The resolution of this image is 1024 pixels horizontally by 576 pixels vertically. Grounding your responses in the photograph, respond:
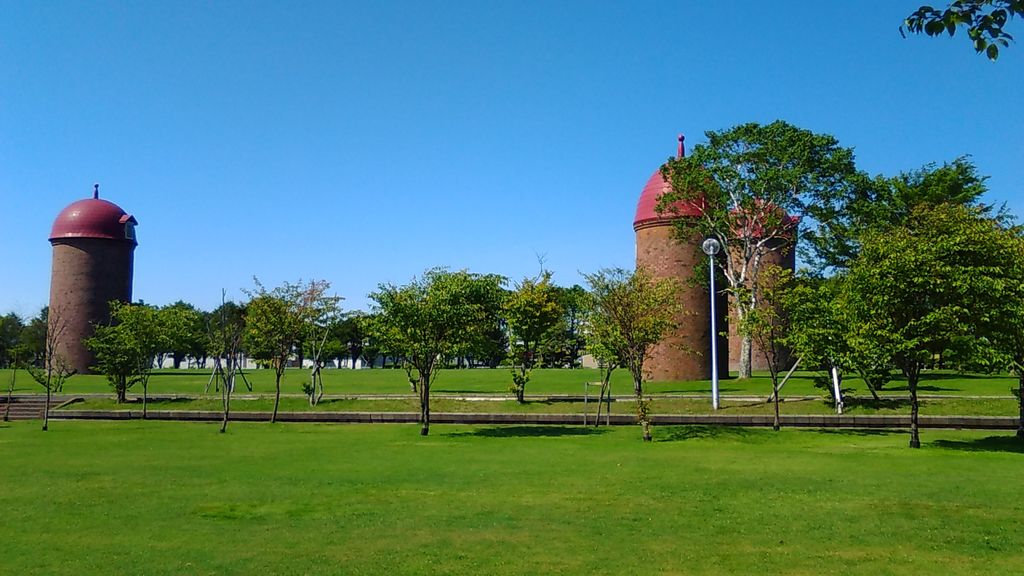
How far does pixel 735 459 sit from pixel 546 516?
8.21m

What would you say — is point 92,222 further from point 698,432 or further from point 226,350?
point 698,432

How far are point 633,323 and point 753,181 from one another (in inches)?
729

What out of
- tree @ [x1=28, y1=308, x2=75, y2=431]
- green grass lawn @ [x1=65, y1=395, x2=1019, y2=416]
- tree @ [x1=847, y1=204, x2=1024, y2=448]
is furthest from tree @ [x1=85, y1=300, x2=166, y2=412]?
tree @ [x1=847, y1=204, x2=1024, y2=448]

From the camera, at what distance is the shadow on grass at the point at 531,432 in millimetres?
25094

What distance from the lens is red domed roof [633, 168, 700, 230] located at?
42.3 m

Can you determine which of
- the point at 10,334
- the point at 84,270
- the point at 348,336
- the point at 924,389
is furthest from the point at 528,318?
the point at 10,334

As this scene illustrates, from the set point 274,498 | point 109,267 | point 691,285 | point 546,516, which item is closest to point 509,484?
point 546,516

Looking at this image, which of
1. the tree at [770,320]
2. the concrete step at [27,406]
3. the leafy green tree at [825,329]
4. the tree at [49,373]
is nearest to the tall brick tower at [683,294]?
the tree at [770,320]

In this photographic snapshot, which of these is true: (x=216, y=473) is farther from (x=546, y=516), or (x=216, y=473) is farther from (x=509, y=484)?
(x=546, y=516)

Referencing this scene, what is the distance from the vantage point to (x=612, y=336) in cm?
2356

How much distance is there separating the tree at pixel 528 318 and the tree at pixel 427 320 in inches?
379

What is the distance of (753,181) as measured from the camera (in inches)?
1532

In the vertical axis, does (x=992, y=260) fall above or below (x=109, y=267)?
below

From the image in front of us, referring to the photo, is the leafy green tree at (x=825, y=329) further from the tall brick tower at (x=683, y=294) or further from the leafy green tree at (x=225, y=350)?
the leafy green tree at (x=225, y=350)
